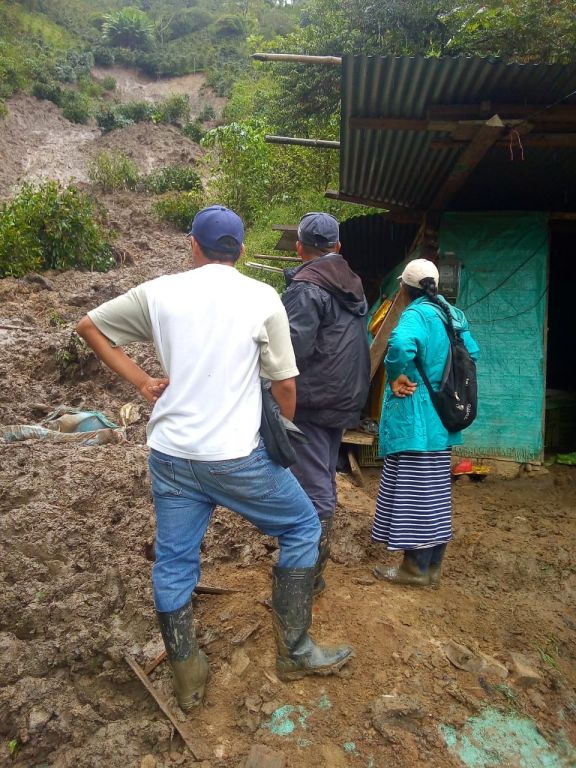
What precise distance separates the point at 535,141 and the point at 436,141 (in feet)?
2.26

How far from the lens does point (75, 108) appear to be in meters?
28.0

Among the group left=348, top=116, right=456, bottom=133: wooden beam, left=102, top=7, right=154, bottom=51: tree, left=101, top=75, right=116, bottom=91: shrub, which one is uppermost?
left=102, top=7, right=154, bottom=51: tree

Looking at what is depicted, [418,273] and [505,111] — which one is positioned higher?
[505,111]

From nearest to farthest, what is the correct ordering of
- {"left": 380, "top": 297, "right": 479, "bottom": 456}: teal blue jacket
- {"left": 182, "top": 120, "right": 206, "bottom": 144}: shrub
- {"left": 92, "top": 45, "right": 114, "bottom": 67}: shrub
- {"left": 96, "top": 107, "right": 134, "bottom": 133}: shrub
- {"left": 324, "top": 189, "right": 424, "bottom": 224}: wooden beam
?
{"left": 380, "top": 297, "right": 479, "bottom": 456}: teal blue jacket → {"left": 324, "top": 189, "right": 424, "bottom": 224}: wooden beam → {"left": 96, "top": 107, "right": 134, "bottom": 133}: shrub → {"left": 182, "top": 120, "right": 206, "bottom": 144}: shrub → {"left": 92, "top": 45, "right": 114, "bottom": 67}: shrub

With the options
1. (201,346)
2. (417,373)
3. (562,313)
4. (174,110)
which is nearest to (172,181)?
(174,110)

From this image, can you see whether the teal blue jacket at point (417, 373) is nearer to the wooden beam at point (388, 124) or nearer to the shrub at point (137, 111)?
the wooden beam at point (388, 124)

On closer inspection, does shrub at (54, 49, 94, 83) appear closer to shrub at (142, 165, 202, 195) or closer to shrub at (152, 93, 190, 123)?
shrub at (152, 93, 190, 123)

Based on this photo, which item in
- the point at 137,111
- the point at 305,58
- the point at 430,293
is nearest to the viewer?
the point at 430,293

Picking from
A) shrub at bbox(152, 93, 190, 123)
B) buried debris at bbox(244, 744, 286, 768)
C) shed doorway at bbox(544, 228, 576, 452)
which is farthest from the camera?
shrub at bbox(152, 93, 190, 123)

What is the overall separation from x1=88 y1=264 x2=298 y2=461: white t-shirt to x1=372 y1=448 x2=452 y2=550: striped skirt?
1.32m

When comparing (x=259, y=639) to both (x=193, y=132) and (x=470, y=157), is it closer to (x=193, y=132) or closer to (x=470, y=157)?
(x=470, y=157)

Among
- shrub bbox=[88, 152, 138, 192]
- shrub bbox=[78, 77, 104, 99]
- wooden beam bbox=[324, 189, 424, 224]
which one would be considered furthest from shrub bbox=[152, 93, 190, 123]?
wooden beam bbox=[324, 189, 424, 224]

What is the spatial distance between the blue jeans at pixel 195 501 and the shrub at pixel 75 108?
3095 cm

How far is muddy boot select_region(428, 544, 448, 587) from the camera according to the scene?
314 centimetres
